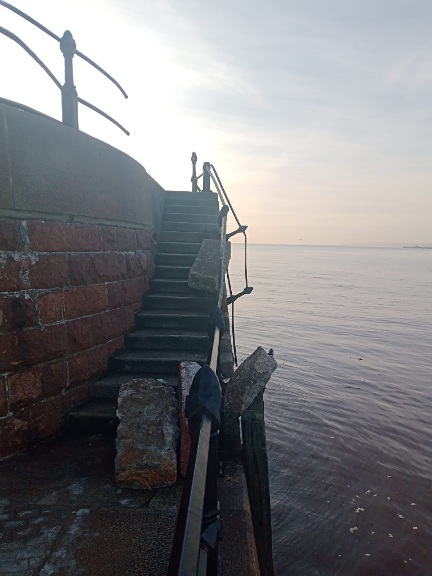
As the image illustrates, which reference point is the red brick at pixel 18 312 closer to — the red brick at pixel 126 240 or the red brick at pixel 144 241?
the red brick at pixel 126 240

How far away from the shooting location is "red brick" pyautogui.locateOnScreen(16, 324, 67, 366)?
137 inches

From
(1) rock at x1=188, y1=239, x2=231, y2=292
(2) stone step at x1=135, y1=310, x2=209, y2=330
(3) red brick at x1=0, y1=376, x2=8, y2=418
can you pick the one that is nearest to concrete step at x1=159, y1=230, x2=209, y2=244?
(1) rock at x1=188, y1=239, x2=231, y2=292

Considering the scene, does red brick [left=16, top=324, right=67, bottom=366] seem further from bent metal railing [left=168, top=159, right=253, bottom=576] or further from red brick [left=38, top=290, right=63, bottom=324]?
bent metal railing [left=168, top=159, right=253, bottom=576]

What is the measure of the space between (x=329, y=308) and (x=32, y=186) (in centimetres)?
1815

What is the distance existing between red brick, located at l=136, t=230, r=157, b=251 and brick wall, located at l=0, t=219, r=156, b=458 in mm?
835

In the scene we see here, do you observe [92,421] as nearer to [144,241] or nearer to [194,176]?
[144,241]

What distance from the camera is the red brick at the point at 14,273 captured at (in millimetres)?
3303

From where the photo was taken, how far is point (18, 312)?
342 centimetres

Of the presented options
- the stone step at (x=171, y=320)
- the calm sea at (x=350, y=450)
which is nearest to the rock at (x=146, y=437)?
the stone step at (x=171, y=320)

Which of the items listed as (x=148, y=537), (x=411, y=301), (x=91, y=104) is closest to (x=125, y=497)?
(x=148, y=537)

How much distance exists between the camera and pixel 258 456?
11.5ft

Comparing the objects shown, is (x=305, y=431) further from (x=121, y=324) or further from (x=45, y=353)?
(x=45, y=353)

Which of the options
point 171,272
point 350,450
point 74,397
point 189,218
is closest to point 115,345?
point 74,397

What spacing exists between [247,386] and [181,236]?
15.8 ft
